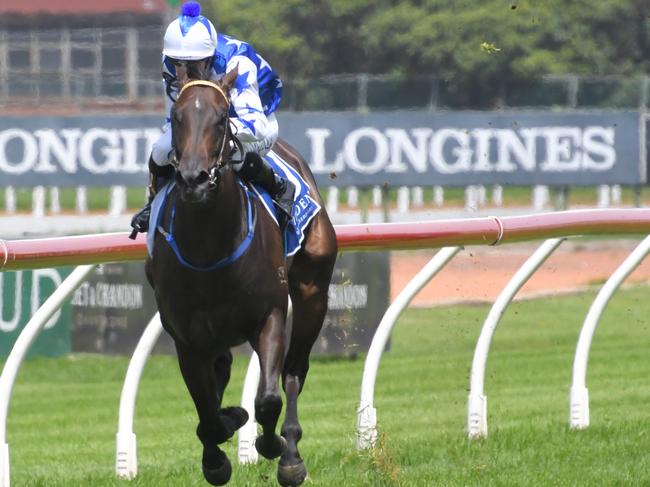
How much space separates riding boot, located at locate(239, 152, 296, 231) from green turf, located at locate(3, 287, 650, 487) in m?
0.95

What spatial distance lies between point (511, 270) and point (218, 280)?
43.4 ft

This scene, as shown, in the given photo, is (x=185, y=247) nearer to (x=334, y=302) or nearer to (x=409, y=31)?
(x=334, y=302)

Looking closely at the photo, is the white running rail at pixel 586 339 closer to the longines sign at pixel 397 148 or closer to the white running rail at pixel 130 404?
the white running rail at pixel 130 404

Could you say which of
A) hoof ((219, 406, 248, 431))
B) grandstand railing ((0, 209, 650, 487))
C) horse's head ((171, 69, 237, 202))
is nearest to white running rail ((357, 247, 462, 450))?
grandstand railing ((0, 209, 650, 487))

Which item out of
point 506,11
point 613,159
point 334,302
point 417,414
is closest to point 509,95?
point 506,11

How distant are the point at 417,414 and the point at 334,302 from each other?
241cm

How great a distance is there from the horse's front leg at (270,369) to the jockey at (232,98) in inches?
18.7

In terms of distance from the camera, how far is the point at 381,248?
6.03m

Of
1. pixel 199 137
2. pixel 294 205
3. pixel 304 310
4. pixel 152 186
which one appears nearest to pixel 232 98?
pixel 152 186

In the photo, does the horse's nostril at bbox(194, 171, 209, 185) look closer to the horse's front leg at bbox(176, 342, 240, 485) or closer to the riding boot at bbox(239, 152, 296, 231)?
the riding boot at bbox(239, 152, 296, 231)

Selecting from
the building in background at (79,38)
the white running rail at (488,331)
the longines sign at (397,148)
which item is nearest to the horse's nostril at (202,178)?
the white running rail at (488,331)

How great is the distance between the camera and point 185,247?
15.3 feet

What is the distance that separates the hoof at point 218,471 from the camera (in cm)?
501

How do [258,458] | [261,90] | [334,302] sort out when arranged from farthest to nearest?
[334,302], [258,458], [261,90]
